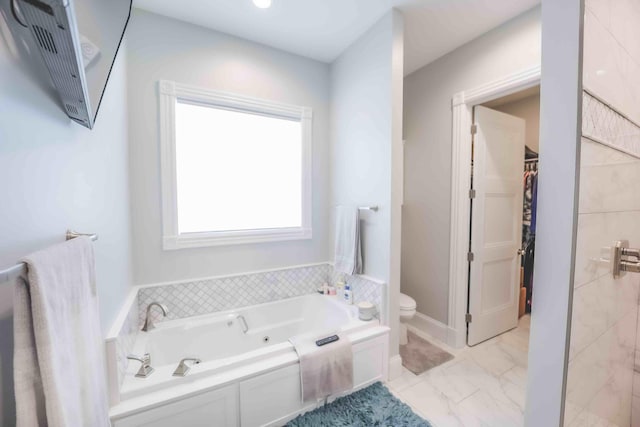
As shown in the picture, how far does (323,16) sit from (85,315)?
227 centimetres

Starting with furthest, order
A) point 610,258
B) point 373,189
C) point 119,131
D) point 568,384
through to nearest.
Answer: point 373,189 → point 119,131 → point 610,258 → point 568,384

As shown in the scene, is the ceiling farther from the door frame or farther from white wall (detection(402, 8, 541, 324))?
the door frame

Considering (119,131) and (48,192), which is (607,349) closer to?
(48,192)

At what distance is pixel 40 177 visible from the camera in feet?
2.38

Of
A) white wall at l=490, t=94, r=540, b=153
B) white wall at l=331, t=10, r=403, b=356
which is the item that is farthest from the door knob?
white wall at l=490, t=94, r=540, b=153

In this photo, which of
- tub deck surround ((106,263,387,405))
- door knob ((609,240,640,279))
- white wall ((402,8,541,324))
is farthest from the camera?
white wall ((402,8,541,324))

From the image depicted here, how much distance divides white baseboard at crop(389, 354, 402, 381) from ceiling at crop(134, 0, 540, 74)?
267 centimetres

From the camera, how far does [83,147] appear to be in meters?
1.00

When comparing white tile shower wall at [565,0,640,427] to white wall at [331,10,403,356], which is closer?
white tile shower wall at [565,0,640,427]

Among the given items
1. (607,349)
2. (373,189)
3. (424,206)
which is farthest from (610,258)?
(424,206)

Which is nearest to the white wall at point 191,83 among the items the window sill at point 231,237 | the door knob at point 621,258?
the window sill at point 231,237

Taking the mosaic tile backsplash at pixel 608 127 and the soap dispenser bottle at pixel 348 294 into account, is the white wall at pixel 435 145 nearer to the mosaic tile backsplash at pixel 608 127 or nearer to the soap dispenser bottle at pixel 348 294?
the soap dispenser bottle at pixel 348 294

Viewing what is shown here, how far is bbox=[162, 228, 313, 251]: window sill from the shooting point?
1949 mm

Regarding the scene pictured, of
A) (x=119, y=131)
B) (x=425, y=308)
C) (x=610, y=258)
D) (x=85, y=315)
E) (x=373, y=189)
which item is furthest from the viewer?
(x=425, y=308)
